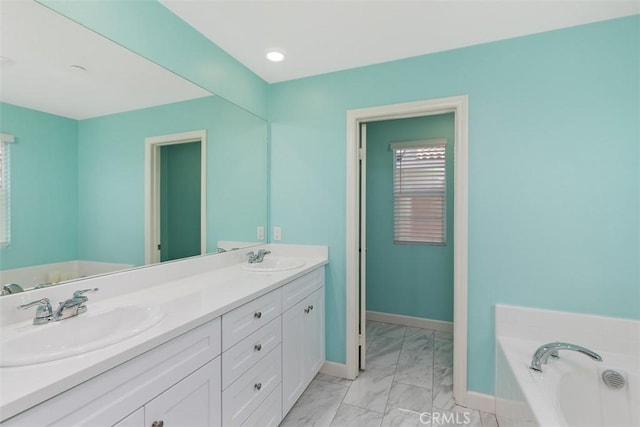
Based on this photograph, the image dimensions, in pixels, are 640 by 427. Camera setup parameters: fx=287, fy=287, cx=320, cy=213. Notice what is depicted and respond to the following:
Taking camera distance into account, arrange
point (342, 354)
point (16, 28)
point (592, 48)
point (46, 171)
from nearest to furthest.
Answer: point (16, 28), point (46, 171), point (592, 48), point (342, 354)

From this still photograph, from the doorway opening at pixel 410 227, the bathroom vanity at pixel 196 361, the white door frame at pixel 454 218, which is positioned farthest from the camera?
the doorway opening at pixel 410 227

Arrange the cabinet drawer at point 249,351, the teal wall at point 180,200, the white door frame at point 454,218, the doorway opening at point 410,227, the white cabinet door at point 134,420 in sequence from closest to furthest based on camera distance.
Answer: the white cabinet door at point 134,420 < the cabinet drawer at point 249,351 < the teal wall at point 180,200 < the white door frame at point 454,218 < the doorway opening at point 410,227

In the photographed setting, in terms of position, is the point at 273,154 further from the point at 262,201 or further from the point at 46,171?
the point at 46,171

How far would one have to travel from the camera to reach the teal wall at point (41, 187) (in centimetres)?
107

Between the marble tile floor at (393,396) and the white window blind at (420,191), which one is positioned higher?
the white window blind at (420,191)

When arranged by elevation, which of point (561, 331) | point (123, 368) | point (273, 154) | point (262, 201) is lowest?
point (561, 331)

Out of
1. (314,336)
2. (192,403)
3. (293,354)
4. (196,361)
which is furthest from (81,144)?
(314,336)

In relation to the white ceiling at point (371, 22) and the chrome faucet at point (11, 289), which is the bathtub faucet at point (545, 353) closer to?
the white ceiling at point (371, 22)

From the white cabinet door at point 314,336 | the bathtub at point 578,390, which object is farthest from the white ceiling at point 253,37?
the bathtub at point 578,390

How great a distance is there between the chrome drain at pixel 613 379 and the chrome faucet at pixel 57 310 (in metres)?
2.43

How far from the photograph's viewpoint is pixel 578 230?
1.69 meters

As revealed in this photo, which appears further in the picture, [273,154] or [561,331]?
[273,154]

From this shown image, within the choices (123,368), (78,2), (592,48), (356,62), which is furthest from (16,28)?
(592,48)

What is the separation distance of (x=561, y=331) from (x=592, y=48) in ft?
5.45
